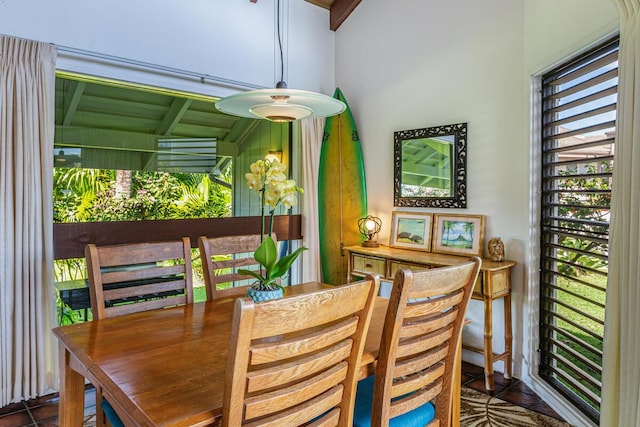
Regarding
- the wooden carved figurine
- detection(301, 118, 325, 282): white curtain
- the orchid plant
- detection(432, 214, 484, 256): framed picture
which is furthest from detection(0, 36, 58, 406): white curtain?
the wooden carved figurine

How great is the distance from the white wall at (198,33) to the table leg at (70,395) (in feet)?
Result: 6.77

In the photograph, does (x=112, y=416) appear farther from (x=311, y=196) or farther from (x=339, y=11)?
(x=339, y=11)

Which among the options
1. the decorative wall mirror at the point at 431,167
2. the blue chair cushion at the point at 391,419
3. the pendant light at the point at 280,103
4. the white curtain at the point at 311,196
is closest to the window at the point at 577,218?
the decorative wall mirror at the point at 431,167

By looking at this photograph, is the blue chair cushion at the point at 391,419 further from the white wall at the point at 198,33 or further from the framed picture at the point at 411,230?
the white wall at the point at 198,33

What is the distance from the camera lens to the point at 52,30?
8.27ft

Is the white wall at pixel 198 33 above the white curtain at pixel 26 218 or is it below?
above

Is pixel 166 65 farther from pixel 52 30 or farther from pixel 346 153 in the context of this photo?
pixel 346 153

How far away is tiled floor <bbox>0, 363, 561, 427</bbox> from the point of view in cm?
218

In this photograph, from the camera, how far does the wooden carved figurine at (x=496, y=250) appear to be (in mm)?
2688

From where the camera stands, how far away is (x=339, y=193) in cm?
373

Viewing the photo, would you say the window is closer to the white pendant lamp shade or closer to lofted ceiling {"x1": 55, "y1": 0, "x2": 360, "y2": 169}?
the white pendant lamp shade

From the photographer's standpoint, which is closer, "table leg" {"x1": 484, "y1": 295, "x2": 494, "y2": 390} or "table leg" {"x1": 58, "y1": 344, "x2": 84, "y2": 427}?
"table leg" {"x1": 58, "y1": 344, "x2": 84, "y2": 427}

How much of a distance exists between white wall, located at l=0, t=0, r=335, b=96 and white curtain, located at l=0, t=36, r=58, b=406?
0.76ft

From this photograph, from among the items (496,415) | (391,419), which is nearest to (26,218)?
(391,419)
